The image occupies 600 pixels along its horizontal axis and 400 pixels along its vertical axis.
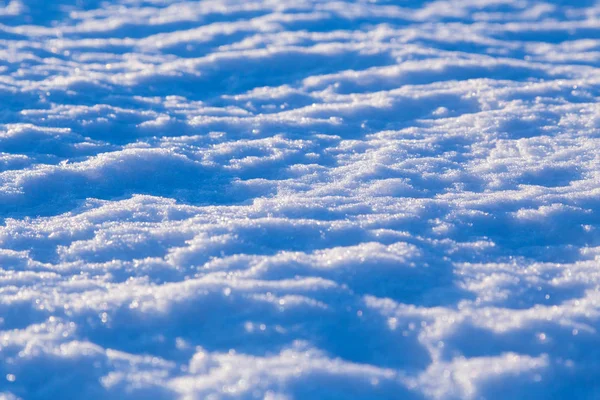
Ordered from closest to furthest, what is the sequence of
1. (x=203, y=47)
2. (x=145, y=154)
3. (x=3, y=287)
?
(x=3, y=287) < (x=145, y=154) < (x=203, y=47)

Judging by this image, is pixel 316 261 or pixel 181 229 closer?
pixel 316 261

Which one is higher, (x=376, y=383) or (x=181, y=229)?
(x=181, y=229)

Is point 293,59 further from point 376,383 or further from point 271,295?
point 376,383

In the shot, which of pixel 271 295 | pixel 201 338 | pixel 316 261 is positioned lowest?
pixel 201 338

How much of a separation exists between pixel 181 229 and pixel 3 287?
0.74m

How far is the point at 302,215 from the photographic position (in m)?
2.96

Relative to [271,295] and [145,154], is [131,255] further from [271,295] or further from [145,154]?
[145,154]

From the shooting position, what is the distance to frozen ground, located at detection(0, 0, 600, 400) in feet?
7.04

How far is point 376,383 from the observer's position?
205 cm

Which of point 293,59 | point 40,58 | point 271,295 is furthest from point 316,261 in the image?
point 40,58

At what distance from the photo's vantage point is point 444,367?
2109mm

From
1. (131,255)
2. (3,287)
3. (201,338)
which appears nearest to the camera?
(201,338)

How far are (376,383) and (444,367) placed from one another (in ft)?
0.78

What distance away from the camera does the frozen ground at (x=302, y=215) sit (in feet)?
7.04
